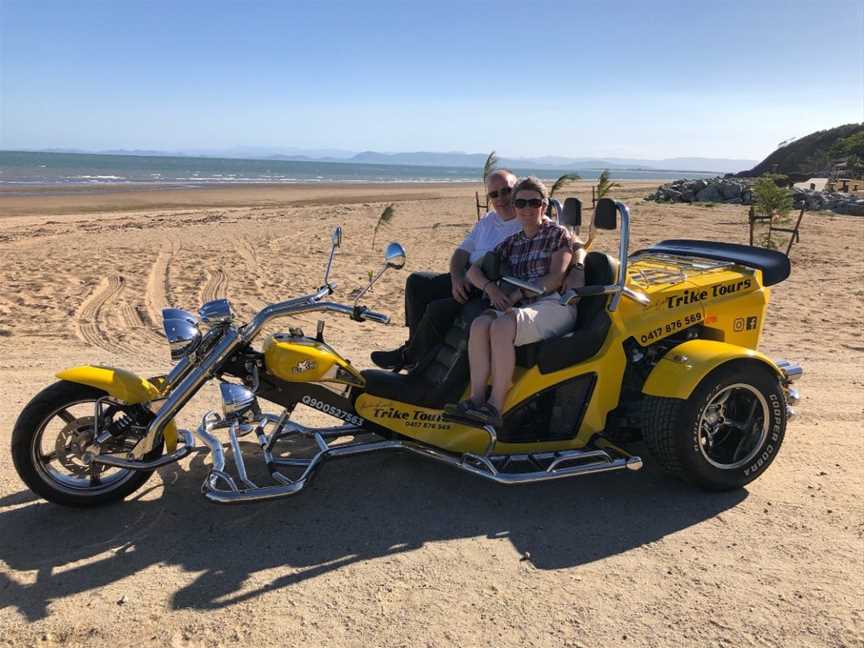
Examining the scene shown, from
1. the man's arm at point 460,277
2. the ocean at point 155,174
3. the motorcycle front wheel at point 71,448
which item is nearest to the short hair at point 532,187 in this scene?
the man's arm at point 460,277

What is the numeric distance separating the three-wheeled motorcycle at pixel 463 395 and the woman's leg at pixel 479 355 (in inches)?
6.9

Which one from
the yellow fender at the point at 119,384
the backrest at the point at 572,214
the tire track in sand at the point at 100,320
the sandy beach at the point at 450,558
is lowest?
the sandy beach at the point at 450,558

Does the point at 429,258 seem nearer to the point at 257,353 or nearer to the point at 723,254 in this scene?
the point at 723,254

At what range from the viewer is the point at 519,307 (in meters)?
4.15

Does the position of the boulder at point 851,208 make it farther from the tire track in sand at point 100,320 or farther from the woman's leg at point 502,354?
the woman's leg at point 502,354

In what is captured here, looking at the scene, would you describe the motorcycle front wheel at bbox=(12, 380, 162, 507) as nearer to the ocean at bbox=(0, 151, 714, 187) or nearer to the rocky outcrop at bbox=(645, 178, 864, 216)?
the rocky outcrop at bbox=(645, 178, 864, 216)

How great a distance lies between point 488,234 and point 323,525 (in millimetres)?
2518

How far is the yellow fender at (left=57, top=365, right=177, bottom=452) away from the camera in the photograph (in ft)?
12.0

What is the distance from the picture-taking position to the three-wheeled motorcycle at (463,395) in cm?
368

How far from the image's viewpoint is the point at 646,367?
436 cm

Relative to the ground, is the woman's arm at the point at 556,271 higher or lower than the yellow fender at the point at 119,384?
higher

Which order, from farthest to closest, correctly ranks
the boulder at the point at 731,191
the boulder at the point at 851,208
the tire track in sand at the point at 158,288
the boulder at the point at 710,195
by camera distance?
the boulder at the point at 710,195
the boulder at the point at 731,191
the boulder at the point at 851,208
the tire track in sand at the point at 158,288

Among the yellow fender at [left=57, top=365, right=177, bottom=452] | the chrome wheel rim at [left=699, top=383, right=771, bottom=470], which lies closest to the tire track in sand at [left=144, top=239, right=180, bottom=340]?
the yellow fender at [left=57, top=365, right=177, bottom=452]

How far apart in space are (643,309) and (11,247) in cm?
1264
